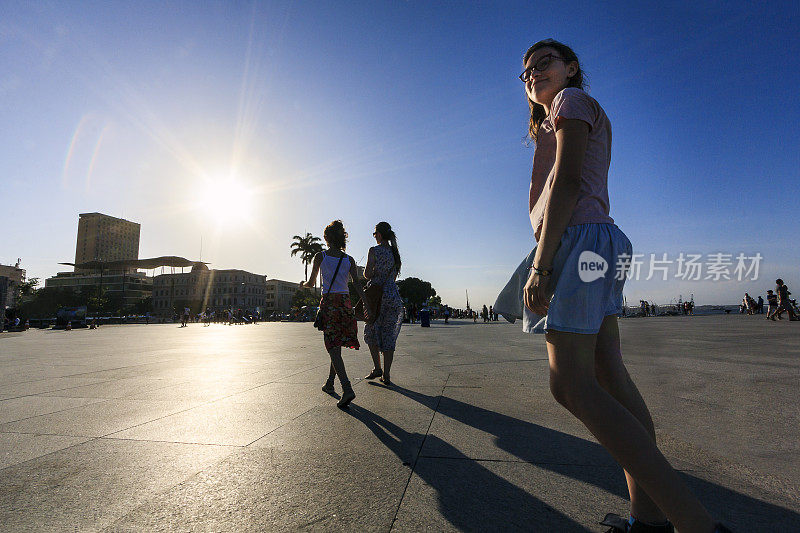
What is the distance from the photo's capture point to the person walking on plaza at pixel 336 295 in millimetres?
3873

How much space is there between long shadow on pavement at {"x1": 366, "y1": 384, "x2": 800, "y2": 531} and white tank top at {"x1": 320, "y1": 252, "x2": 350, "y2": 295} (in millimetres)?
1490

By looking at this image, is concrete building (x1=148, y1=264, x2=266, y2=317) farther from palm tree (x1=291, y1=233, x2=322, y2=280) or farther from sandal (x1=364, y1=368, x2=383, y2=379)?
sandal (x1=364, y1=368, x2=383, y2=379)

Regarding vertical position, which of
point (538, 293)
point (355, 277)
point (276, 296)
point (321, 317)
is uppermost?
point (276, 296)

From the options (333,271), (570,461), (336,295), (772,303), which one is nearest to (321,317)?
(336,295)

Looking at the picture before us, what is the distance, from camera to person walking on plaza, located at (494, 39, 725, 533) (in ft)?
3.95

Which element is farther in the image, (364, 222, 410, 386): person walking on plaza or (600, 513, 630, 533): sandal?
(364, 222, 410, 386): person walking on plaza

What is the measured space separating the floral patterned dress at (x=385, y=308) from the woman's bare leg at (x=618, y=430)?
3.50 meters

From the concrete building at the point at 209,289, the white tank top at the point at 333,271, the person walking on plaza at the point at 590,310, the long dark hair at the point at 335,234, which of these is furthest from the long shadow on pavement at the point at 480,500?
the concrete building at the point at 209,289

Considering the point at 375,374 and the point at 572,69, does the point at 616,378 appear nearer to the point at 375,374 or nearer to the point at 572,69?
the point at 572,69

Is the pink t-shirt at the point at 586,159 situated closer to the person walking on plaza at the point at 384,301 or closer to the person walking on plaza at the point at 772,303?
the person walking on plaza at the point at 384,301

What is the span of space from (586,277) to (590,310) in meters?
0.11

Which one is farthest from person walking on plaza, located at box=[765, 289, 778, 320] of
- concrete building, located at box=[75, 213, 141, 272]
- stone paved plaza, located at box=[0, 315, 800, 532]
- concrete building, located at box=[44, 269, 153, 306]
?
concrete building, located at box=[75, 213, 141, 272]

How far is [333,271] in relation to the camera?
408 centimetres

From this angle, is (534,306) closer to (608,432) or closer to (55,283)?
(608,432)
